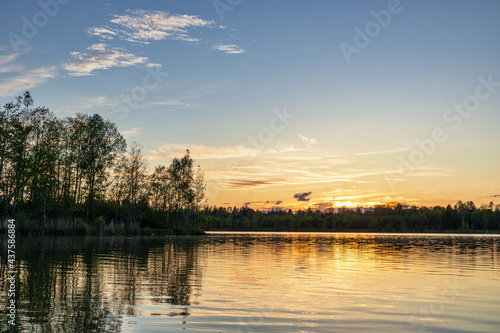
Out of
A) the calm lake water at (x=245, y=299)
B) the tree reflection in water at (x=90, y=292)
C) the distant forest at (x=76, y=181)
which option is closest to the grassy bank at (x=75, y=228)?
the distant forest at (x=76, y=181)

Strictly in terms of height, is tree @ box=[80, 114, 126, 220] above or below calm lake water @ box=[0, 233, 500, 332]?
above

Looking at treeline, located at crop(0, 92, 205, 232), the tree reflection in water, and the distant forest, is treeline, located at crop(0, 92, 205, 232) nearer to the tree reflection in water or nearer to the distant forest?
the distant forest

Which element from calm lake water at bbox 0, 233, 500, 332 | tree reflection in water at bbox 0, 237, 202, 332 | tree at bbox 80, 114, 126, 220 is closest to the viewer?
tree reflection in water at bbox 0, 237, 202, 332

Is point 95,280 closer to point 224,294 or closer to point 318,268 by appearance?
point 224,294

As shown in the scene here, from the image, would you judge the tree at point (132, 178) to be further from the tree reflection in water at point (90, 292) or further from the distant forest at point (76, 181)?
the tree reflection in water at point (90, 292)

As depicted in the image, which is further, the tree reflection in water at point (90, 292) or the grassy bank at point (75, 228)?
the grassy bank at point (75, 228)

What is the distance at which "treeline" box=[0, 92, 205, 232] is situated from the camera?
2530 inches

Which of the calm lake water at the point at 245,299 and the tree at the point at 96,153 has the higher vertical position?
the tree at the point at 96,153

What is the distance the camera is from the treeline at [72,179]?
211 ft

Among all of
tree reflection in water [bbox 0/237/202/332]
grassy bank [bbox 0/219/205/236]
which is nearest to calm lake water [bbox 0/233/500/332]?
tree reflection in water [bbox 0/237/202/332]

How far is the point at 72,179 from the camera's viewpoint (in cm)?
8000

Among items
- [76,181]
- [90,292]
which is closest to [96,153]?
[76,181]

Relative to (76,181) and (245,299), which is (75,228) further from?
(245,299)

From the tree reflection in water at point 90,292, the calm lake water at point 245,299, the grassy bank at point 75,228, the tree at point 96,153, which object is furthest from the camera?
the tree at point 96,153
